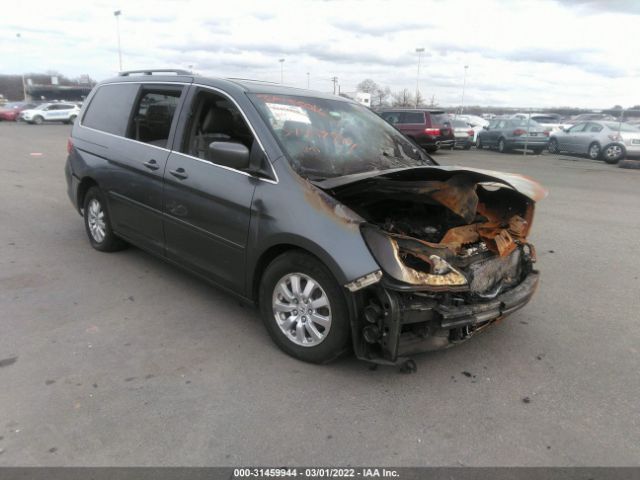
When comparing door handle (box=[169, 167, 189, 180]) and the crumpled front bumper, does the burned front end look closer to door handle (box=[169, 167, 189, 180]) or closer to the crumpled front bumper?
the crumpled front bumper

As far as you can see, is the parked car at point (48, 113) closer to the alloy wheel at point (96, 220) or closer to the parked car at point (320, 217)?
the alloy wheel at point (96, 220)

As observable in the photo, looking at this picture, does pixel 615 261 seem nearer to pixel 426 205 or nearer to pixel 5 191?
pixel 426 205

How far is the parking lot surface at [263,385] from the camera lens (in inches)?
104

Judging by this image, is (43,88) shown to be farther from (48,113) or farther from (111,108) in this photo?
(111,108)

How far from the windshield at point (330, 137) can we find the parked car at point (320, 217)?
0.6 inches

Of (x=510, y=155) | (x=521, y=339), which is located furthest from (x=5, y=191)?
(x=510, y=155)

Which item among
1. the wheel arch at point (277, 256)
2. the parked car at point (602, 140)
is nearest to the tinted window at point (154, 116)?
the wheel arch at point (277, 256)

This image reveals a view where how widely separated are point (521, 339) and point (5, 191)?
9.32 metres

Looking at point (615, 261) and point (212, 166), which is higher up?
point (212, 166)

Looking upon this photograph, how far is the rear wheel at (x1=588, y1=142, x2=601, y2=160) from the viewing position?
18375mm

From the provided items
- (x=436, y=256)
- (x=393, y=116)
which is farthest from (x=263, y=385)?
(x=393, y=116)

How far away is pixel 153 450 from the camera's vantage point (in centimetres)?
259

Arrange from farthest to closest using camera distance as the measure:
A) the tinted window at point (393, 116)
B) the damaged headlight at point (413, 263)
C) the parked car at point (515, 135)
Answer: the parked car at point (515, 135), the tinted window at point (393, 116), the damaged headlight at point (413, 263)

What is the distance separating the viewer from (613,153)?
57.9ft
